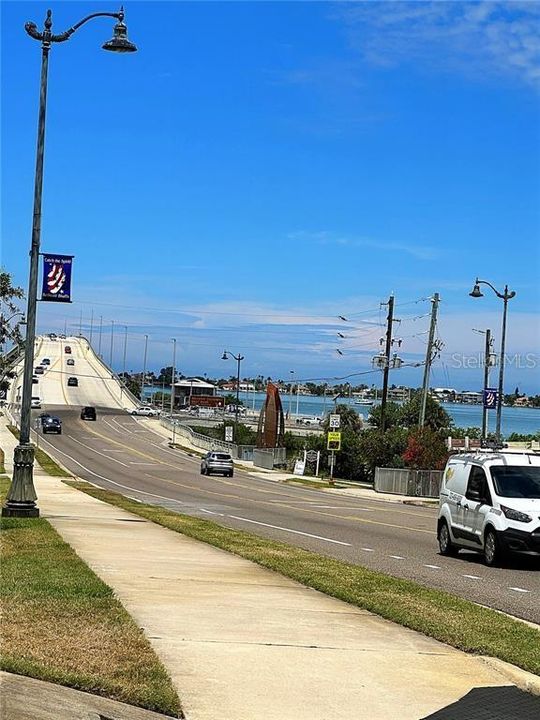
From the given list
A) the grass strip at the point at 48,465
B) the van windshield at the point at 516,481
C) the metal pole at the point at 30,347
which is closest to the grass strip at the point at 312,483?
the grass strip at the point at 48,465

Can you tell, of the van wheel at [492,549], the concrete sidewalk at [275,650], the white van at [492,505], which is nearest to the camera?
the concrete sidewalk at [275,650]

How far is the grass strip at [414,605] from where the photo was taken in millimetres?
9273

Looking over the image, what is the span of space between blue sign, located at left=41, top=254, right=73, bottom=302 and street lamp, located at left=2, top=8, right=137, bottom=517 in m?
1.38

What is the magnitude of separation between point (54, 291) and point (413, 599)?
38.6ft

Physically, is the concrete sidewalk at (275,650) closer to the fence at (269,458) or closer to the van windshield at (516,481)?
the van windshield at (516,481)

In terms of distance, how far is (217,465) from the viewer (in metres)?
61.3

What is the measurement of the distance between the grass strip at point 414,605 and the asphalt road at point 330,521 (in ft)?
3.24

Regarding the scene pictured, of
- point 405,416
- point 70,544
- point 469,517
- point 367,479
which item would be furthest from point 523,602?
point 405,416

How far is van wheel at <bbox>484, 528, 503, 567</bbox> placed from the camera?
57.0 ft

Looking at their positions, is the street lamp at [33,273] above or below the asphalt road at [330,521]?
above

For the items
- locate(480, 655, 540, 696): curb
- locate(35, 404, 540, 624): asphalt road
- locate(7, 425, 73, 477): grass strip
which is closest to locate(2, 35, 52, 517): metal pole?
locate(35, 404, 540, 624): asphalt road

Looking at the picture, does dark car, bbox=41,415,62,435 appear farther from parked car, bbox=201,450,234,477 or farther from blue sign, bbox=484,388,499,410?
blue sign, bbox=484,388,499,410

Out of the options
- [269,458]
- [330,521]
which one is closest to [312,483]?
[269,458]

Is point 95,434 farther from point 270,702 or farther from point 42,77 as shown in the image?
point 270,702
